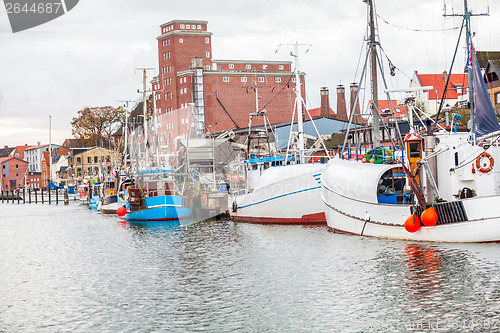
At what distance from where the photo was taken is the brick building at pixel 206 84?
11956cm

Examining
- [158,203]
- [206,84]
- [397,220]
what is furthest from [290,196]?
[206,84]

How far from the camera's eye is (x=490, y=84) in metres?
76.7

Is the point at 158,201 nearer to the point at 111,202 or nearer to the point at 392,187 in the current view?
the point at 111,202

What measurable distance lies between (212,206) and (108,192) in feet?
88.6

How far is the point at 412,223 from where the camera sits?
28.2 metres

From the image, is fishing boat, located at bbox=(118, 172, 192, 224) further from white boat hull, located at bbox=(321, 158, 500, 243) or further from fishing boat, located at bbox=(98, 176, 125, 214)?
white boat hull, located at bbox=(321, 158, 500, 243)

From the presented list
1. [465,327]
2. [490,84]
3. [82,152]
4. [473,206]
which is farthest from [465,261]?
[82,152]

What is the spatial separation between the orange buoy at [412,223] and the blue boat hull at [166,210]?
25733 mm

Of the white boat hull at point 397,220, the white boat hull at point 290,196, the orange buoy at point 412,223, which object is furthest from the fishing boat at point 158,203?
Answer: the orange buoy at point 412,223

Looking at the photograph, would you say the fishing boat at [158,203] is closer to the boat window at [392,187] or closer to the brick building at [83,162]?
the boat window at [392,187]

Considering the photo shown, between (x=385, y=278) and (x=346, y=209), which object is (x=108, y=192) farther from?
(x=385, y=278)

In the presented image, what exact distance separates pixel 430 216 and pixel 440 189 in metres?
2.77

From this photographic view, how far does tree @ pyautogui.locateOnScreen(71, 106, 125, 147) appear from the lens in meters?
154

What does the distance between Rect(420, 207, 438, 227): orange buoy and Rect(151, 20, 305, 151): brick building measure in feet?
289
